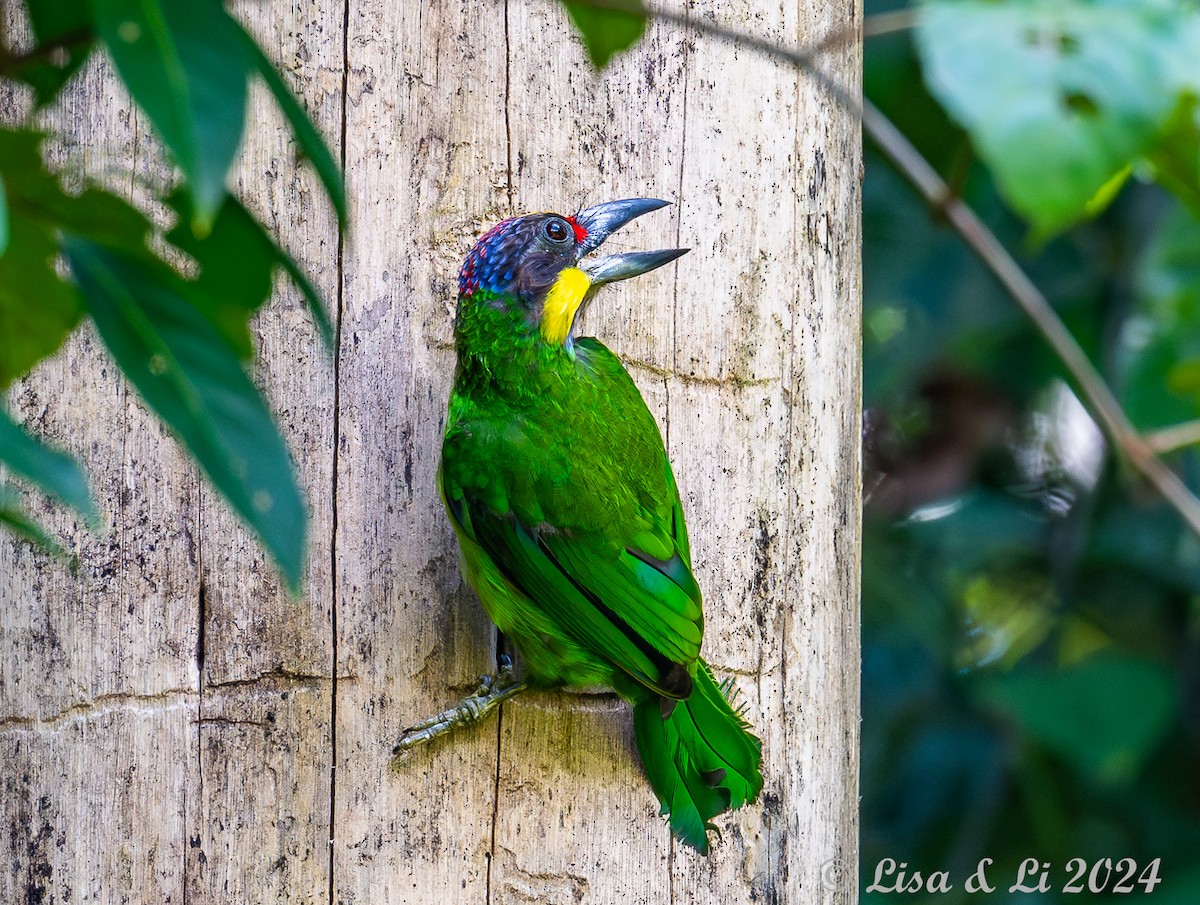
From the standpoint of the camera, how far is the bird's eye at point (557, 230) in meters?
1.96

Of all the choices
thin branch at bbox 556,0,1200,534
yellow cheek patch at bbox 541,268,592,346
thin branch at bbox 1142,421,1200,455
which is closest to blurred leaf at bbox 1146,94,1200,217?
thin branch at bbox 556,0,1200,534

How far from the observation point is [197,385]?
825mm

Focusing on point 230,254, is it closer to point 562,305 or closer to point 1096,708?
point 562,305

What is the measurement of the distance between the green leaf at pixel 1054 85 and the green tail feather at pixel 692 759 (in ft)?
3.97

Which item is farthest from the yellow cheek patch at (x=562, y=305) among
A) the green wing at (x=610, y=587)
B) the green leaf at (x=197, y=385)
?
the green leaf at (x=197, y=385)

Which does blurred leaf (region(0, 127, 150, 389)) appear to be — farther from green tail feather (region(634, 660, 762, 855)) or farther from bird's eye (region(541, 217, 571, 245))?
green tail feather (region(634, 660, 762, 855))

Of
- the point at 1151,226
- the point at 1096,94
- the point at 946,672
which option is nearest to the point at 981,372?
the point at 1151,226

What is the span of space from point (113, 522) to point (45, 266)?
3.10 ft

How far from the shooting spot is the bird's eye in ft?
6.43

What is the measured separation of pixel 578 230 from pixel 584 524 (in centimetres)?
48

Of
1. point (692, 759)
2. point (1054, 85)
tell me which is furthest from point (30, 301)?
point (692, 759)

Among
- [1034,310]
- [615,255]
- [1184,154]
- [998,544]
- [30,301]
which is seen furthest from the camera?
[998,544]

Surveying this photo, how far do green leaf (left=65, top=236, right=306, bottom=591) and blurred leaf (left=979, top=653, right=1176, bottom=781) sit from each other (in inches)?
114

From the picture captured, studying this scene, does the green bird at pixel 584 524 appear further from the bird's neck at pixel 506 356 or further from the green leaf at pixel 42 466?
the green leaf at pixel 42 466
